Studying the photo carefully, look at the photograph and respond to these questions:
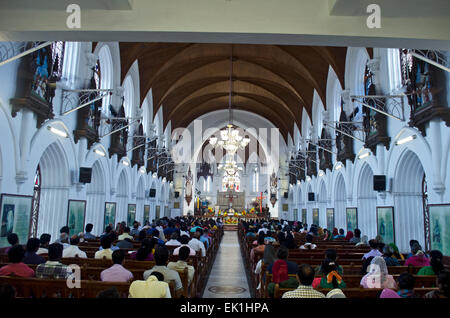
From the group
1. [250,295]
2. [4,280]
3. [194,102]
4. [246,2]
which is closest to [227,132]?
[194,102]

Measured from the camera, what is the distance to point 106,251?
6301 mm

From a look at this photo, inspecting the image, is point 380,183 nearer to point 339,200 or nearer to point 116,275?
point 339,200

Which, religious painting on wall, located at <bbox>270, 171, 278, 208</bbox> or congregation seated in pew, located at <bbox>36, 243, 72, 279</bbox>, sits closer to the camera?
congregation seated in pew, located at <bbox>36, 243, 72, 279</bbox>

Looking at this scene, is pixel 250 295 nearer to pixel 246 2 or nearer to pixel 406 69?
pixel 246 2

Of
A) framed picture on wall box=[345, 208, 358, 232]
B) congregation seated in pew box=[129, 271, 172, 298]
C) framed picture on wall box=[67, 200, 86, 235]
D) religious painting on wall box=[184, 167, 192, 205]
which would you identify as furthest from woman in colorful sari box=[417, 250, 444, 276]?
religious painting on wall box=[184, 167, 192, 205]

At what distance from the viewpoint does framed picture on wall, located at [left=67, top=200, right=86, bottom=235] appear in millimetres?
11008

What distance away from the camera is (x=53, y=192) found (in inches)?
423

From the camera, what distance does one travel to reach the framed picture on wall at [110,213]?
14531 millimetres

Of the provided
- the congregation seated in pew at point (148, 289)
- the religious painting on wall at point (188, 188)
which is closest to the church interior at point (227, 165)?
the congregation seated in pew at point (148, 289)

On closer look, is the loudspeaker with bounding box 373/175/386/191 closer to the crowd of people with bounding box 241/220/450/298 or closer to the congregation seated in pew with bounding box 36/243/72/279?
the crowd of people with bounding box 241/220/450/298

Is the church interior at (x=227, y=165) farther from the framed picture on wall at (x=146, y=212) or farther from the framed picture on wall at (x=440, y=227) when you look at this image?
the framed picture on wall at (x=146, y=212)

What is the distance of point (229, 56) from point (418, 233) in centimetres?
1520

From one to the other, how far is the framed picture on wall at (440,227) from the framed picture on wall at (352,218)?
18.2 feet

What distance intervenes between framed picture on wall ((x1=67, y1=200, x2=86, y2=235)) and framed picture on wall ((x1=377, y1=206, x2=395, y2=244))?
10178mm
